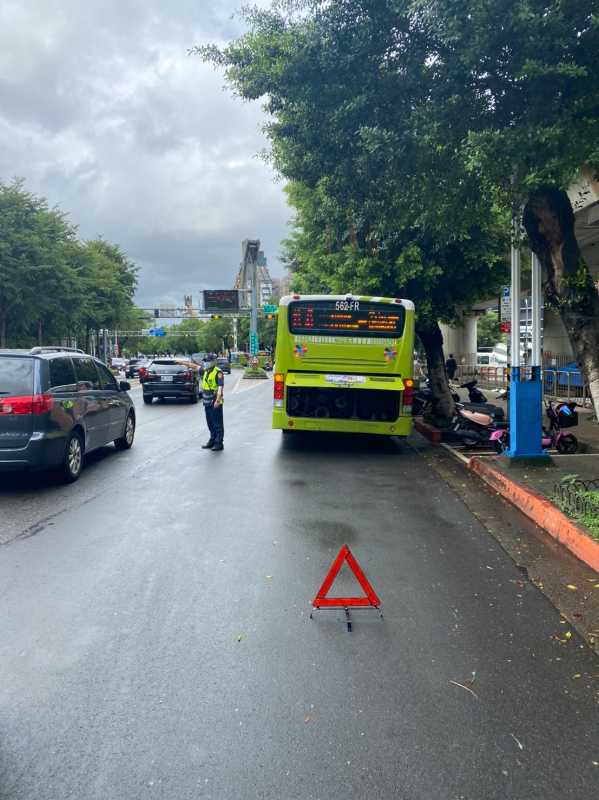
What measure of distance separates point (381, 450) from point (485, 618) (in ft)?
27.7

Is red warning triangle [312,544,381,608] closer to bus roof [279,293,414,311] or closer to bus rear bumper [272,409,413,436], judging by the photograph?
bus rear bumper [272,409,413,436]

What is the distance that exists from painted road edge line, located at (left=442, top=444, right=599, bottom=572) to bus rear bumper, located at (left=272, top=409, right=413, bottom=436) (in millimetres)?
2186

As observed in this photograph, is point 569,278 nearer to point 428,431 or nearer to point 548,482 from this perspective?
point 548,482

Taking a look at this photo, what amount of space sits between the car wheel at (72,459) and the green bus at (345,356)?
13.0ft

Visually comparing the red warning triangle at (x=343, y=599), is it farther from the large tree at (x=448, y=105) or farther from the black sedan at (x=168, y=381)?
the black sedan at (x=168, y=381)

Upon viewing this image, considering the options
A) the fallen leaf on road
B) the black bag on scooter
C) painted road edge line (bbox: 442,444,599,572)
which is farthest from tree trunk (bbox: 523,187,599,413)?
the fallen leaf on road

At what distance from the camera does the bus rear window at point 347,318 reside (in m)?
12.3

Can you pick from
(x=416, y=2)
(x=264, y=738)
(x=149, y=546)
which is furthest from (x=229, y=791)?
(x=416, y=2)

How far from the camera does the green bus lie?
12.2 metres

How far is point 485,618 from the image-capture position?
4.50m

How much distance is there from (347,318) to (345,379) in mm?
1191

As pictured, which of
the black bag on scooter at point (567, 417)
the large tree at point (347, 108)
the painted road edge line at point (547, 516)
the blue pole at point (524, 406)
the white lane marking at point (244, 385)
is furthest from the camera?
the white lane marking at point (244, 385)

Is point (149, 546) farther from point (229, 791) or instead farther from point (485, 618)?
point (229, 791)

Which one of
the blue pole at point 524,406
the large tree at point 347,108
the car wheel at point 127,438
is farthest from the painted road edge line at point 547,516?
the car wheel at point 127,438
